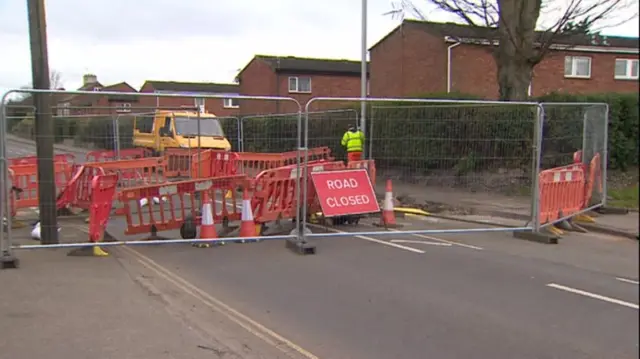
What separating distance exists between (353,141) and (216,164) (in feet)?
10.9

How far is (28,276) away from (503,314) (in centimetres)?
489

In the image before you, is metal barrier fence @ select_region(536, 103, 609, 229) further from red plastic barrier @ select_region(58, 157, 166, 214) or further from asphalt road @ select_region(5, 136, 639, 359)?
red plastic barrier @ select_region(58, 157, 166, 214)

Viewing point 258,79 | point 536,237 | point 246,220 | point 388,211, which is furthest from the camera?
point 258,79

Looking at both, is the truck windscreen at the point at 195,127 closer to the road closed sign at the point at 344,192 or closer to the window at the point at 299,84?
the road closed sign at the point at 344,192

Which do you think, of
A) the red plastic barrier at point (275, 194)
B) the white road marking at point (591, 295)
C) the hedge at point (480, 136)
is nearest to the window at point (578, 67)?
the hedge at point (480, 136)

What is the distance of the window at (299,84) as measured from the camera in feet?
141

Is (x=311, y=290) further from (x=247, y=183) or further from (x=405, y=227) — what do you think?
(x=405, y=227)

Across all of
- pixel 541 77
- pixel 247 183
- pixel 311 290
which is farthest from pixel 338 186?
pixel 541 77

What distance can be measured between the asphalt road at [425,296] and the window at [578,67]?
15.0m

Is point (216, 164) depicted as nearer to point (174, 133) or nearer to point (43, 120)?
point (174, 133)

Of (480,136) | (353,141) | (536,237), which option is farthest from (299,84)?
(536,237)

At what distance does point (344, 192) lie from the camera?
364 inches

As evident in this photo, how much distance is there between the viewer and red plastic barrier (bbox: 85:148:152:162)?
1452 centimetres

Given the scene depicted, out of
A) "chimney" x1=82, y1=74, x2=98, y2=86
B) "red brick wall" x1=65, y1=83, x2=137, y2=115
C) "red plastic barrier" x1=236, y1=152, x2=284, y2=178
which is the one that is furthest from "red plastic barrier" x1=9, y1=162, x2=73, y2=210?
"chimney" x1=82, y1=74, x2=98, y2=86
